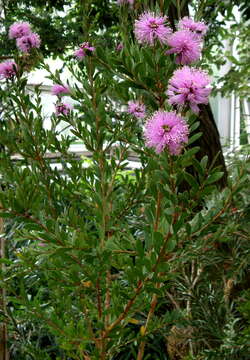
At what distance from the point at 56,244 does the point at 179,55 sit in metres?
0.32

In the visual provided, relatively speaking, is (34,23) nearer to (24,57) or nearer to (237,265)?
(24,57)

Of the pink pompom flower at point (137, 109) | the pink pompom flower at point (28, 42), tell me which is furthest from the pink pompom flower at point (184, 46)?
the pink pompom flower at point (28, 42)

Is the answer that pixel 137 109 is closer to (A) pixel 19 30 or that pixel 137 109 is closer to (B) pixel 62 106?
(B) pixel 62 106

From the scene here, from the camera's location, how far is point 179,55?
66cm

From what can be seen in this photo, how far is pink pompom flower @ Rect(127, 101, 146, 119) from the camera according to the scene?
93 cm

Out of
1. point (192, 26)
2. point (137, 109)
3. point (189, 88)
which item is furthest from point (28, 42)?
point (189, 88)

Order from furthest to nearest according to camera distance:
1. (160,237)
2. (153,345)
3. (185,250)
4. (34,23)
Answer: (34,23) → (153,345) → (185,250) → (160,237)

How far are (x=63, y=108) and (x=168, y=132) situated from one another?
1.61 feet

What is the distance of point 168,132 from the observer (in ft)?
1.87

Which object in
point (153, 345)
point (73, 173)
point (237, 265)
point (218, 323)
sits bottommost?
point (153, 345)

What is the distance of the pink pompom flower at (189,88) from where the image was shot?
58 cm

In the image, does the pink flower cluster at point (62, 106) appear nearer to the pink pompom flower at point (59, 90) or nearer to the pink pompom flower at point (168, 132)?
the pink pompom flower at point (59, 90)

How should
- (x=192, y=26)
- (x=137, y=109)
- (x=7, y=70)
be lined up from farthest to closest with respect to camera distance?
1. (x=7, y=70)
2. (x=137, y=109)
3. (x=192, y=26)

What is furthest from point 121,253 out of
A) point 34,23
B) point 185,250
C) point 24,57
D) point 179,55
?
point 34,23
